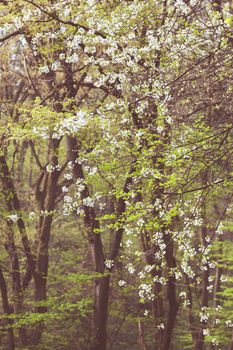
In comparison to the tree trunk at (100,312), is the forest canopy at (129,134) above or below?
above

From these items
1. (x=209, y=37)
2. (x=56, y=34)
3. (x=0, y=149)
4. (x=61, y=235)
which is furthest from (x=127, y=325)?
(x=209, y=37)

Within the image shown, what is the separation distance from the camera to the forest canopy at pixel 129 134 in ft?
22.0

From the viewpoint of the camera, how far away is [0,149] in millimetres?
9766

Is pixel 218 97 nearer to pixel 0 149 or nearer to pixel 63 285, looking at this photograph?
pixel 0 149

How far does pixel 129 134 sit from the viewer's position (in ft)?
25.0

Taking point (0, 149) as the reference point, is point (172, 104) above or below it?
below

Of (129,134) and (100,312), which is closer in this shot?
(129,134)

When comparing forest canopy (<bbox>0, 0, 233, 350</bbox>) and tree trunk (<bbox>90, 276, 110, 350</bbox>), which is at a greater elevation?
forest canopy (<bbox>0, 0, 233, 350</bbox>)

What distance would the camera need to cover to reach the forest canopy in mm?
6715

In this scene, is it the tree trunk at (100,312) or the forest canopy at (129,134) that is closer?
the forest canopy at (129,134)

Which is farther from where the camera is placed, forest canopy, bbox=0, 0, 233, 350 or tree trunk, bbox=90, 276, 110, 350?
tree trunk, bbox=90, 276, 110, 350

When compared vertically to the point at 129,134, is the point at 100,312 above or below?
below

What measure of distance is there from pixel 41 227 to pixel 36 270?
113cm

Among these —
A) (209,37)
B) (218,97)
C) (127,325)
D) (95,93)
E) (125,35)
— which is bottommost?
(127,325)
